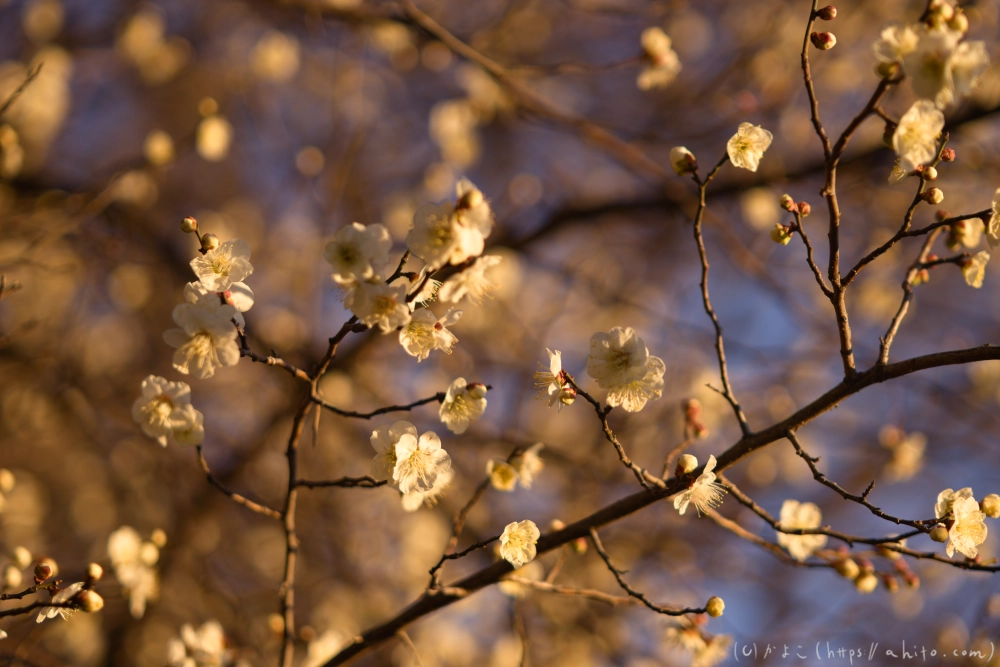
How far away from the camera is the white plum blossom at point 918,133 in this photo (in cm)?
Answer: 137

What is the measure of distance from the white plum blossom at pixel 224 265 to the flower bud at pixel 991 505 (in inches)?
72.7

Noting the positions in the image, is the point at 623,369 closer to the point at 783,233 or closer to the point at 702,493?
the point at 702,493

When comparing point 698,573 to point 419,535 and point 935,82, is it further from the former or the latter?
point 935,82

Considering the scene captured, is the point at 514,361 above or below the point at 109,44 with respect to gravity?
above

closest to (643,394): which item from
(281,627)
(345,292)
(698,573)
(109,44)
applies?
(345,292)

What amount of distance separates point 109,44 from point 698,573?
6.24 metres

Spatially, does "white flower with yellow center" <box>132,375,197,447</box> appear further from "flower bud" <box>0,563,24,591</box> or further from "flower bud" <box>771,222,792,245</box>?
"flower bud" <box>771,222,792,245</box>

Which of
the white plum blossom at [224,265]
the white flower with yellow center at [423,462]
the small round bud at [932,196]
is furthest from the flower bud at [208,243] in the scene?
the small round bud at [932,196]

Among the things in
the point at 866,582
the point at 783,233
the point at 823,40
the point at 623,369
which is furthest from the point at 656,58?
the point at 866,582

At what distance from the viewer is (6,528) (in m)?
4.57

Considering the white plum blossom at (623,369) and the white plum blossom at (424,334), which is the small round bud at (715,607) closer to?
the white plum blossom at (623,369)

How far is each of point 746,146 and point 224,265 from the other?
1.31 metres

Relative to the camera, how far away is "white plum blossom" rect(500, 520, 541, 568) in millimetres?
1626

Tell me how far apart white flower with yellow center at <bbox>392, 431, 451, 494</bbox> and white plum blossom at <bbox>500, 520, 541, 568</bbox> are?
0.22m
